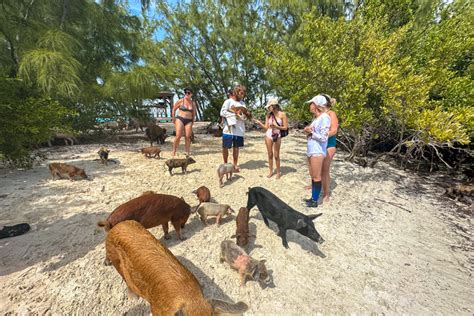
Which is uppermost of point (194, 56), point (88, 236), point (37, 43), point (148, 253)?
point (194, 56)

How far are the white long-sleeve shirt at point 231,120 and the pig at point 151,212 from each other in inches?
125

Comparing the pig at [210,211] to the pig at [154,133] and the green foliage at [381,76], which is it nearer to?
the green foliage at [381,76]

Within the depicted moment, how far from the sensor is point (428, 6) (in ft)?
34.2

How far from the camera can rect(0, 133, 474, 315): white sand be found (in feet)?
8.88

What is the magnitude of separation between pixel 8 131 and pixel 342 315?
7.20 m

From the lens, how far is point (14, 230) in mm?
3559

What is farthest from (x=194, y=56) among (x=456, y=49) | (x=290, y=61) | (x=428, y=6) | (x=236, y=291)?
(x=236, y=291)

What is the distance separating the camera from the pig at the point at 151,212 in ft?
9.32

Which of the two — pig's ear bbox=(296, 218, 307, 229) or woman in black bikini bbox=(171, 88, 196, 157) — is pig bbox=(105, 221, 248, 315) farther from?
woman in black bikini bbox=(171, 88, 196, 157)

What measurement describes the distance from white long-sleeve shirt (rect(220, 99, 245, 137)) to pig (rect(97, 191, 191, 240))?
125 inches

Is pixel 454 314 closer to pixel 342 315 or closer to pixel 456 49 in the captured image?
pixel 342 315

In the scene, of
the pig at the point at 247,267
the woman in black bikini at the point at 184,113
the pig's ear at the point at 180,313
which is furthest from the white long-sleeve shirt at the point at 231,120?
the pig's ear at the point at 180,313

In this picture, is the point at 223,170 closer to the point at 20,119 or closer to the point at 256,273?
the point at 256,273

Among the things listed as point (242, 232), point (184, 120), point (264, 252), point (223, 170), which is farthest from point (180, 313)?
point (184, 120)
